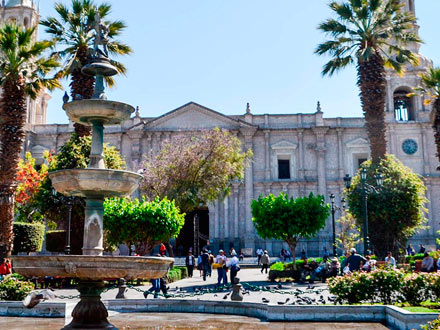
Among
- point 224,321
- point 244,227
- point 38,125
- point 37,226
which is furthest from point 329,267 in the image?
point 38,125

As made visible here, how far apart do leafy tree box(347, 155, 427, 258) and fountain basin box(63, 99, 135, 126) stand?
1631 centimetres

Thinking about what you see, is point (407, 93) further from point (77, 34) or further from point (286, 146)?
point (77, 34)

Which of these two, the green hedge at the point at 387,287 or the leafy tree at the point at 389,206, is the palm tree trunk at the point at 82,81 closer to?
the leafy tree at the point at 389,206

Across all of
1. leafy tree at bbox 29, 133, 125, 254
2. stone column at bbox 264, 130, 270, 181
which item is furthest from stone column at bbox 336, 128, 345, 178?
leafy tree at bbox 29, 133, 125, 254

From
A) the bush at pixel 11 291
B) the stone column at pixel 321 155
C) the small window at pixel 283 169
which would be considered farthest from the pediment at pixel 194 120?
the bush at pixel 11 291

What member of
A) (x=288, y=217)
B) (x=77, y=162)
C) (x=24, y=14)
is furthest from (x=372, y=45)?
(x=24, y=14)

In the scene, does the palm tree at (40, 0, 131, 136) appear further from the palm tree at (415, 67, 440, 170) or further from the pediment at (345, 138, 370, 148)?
the pediment at (345, 138, 370, 148)

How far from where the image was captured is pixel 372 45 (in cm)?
2306

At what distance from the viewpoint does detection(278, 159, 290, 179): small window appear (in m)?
38.3

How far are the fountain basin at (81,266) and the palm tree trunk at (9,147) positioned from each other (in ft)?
36.4

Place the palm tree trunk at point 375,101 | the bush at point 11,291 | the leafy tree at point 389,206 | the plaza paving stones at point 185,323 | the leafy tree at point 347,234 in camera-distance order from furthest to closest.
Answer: the leafy tree at point 347,234, the palm tree trunk at point 375,101, the leafy tree at point 389,206, the bush at point 11,291, the plaza paving stones at point 185,323

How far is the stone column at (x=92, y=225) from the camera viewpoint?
8.49 meters

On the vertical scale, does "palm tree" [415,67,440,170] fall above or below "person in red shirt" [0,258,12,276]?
above

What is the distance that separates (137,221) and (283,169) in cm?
2124
